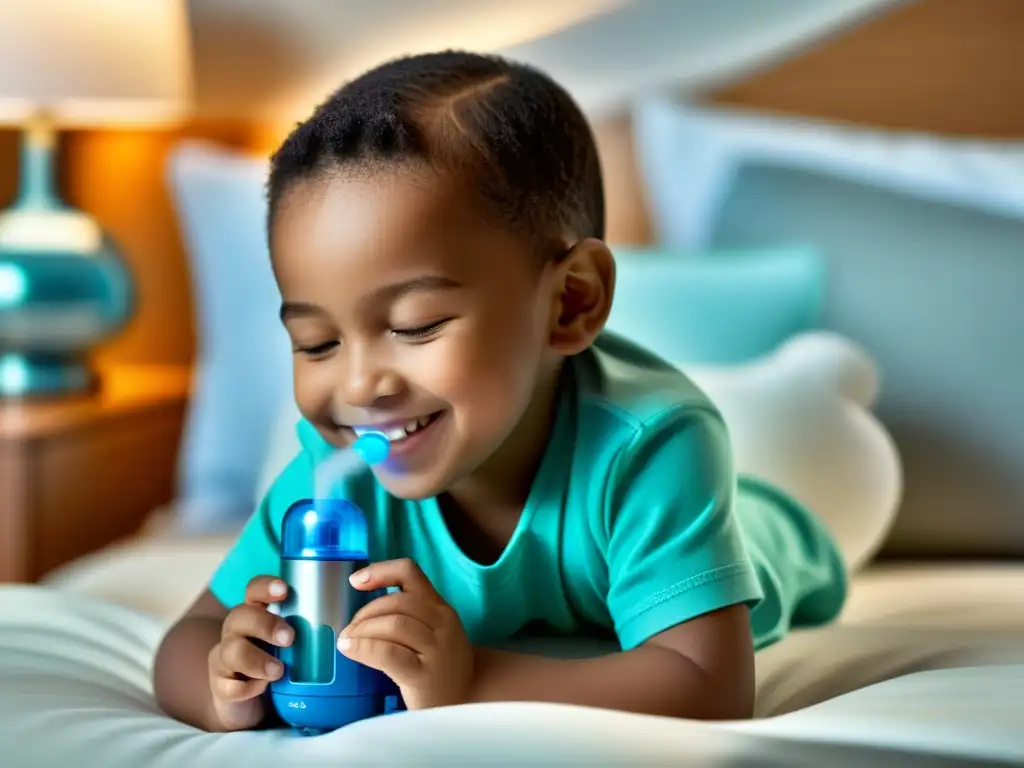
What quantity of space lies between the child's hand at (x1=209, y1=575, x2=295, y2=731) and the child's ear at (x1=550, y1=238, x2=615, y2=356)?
225 mm

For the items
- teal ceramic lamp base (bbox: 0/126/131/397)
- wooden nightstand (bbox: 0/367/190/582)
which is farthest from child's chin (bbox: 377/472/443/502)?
teal ceramic lamp base (bbox: 0/126/131/397)

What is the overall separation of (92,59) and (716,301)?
82 cm

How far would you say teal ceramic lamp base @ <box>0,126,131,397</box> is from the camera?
4.93 feet

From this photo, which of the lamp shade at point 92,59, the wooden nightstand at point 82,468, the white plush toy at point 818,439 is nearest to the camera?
the white plush toy at point 818,439

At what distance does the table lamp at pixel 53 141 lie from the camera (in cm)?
146

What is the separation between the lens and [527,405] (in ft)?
2.45

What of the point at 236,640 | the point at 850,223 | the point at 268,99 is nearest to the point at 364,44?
the point at 268,99

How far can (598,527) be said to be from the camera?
77 centimetres

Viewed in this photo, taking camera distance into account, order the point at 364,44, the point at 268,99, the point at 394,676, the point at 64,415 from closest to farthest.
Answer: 1. the point at 394,676
2. the point at 364,44
3. the point at 64,415
4. the point at 268,99

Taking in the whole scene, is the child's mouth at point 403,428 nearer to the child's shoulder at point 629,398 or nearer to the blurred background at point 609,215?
the child's shoulder at point 629,398

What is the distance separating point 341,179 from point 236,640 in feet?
0.83

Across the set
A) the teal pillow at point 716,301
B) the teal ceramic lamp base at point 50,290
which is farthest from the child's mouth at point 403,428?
the teal ceramic lamp base at point 50,290

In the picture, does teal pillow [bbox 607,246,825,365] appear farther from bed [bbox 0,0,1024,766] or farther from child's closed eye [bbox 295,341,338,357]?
child's closed eye [bbox 295,341,338,357]

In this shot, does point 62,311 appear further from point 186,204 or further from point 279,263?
point 279,263
